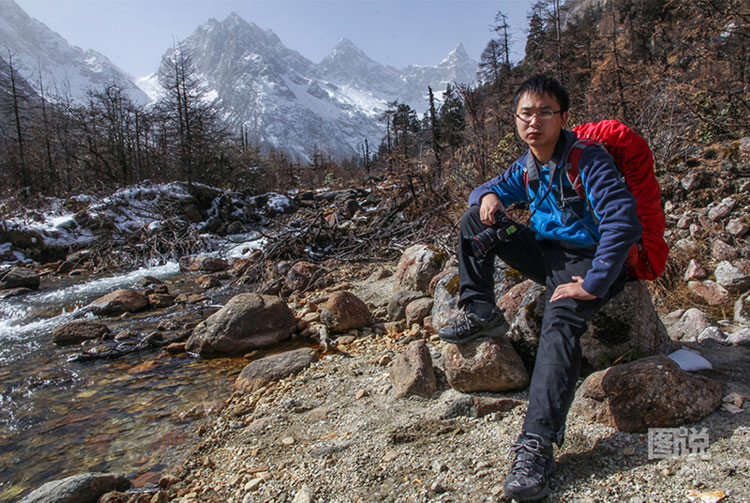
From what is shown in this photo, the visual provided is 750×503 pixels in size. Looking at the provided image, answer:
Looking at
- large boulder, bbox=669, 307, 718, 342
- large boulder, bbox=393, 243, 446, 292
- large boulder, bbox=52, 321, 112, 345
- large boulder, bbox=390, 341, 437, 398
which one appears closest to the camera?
large boulder, bbox=390, 341, 437, 398

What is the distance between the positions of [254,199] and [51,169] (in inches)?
327

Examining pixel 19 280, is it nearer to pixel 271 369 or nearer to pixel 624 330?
pixel 271 369

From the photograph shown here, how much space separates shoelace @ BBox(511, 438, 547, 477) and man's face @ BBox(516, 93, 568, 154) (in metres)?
1.39

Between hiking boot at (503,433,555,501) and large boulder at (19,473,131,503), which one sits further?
large boulder at (19,473,131,503)

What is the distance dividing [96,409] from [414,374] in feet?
8.74

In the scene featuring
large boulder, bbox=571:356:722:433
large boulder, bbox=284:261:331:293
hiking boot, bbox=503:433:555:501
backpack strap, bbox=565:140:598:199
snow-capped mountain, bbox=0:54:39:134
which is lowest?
hiking boot, bbox=503:433:555:501

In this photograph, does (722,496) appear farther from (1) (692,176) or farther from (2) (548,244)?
(1) (692,176)

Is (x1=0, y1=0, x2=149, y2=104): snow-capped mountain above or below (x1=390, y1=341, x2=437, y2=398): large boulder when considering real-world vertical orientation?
above

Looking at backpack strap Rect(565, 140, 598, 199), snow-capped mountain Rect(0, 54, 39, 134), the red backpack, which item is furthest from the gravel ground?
snow-capped mountain Rect(0, 54, 39, 134)

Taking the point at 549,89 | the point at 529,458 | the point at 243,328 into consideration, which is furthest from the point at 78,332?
the point at 549,89

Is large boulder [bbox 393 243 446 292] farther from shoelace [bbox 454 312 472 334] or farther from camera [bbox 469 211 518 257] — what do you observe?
camera [bbox 469 211 518 257]

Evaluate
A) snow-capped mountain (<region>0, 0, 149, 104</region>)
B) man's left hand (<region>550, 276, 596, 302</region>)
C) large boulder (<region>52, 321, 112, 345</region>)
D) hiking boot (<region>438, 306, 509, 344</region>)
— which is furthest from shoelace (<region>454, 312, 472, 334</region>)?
snow-capped mountain (<region>0, 0, 149, 104</region>)

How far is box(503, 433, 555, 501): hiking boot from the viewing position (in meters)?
1.46

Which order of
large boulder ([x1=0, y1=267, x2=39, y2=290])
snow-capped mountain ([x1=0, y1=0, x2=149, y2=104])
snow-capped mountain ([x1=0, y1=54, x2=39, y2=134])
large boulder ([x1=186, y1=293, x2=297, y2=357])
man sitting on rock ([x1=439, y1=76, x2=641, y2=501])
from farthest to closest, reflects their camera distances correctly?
snow-capped mountain ([x1=0, y1=0, x2=149, y2=104]) → snow-capped mountain ([x1=0, y1=54, x2=39, y2=134]) → large boulder ([x1=0, y1=267, x2=39, y2=290]) → large boulder ([x1=186, y1=293, x2=297, y2=357]) → man sitting on rock ([x1=439, y1=76, x2=641, y2=501])
